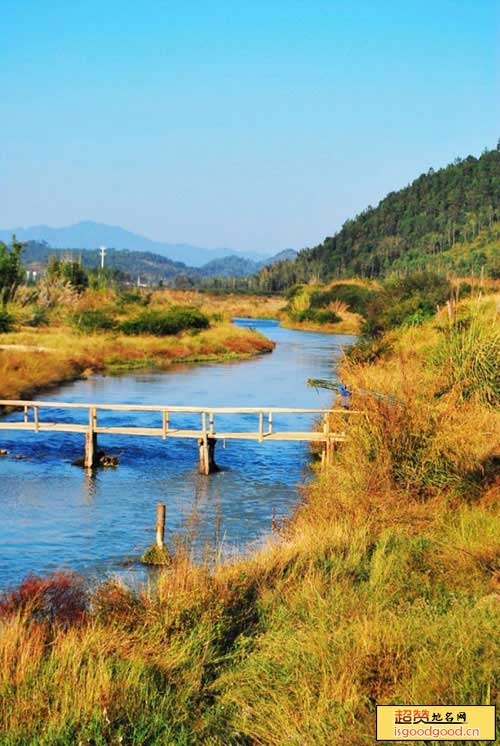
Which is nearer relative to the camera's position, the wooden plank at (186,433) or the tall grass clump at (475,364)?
the tall grass clump at (475,364)

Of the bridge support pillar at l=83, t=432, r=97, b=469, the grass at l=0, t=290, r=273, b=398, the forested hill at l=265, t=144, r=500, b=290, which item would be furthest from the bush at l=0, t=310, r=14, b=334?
the forested hill at l=265, t=144, r=500, b=290

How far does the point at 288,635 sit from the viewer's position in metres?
9.02

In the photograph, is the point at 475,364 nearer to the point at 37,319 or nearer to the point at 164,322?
the point at 164,322

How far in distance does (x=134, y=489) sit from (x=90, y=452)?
9.23 ft

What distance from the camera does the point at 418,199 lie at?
165875 millimetres

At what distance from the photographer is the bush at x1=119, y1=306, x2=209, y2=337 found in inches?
2224

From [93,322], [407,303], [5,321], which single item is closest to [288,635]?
[407,303]

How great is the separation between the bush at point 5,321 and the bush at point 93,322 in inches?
165

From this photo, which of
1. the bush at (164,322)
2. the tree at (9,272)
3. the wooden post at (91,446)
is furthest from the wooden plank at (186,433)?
the bush at (164,322)

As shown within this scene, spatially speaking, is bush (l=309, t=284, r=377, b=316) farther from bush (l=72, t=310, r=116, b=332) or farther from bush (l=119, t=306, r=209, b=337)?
bush (l=72, t=310, r=116, b=332)

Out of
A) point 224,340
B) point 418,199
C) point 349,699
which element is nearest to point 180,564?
point 349,699

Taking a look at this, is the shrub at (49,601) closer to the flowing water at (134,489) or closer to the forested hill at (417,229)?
the flowing water at (134,489)

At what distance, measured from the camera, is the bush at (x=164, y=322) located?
56.5 metres

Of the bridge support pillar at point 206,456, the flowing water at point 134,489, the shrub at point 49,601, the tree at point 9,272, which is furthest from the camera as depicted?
the tree at point 9,272
